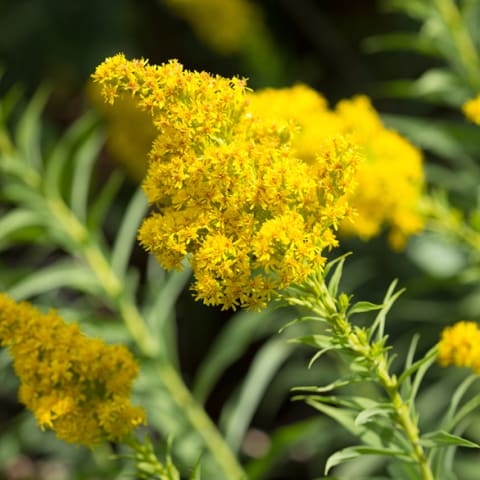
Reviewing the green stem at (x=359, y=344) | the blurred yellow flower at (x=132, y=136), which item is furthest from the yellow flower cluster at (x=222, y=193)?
the blurred yellow flower at (x=132, y=136)

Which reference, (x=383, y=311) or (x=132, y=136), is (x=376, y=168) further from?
(x=132, y=136)

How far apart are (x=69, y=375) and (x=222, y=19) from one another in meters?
3.62

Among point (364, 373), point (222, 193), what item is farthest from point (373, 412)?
point (222, 193)

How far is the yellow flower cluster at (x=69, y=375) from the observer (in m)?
1.68

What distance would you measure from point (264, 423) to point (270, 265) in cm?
336

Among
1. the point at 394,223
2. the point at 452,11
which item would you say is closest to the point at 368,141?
the point at 394,223

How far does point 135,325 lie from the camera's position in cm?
285

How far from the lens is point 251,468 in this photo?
2.23 meters

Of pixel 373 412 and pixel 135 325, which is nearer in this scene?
pixel 373 412

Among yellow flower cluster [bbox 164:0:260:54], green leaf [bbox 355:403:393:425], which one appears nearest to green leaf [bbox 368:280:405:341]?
green leaf [bbox 355:403:393:425]

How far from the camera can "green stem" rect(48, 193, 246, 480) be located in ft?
9.09

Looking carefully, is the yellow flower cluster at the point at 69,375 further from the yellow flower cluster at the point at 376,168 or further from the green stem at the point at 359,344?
the yellow flower cluster at the point at 376,168

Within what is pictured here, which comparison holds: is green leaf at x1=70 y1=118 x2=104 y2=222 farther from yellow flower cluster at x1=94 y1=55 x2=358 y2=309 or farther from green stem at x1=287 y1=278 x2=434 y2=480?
green stem at x1=287 y1=278 x2=434 y2=480

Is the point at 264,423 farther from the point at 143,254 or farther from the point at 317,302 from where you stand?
the point at 317,302
